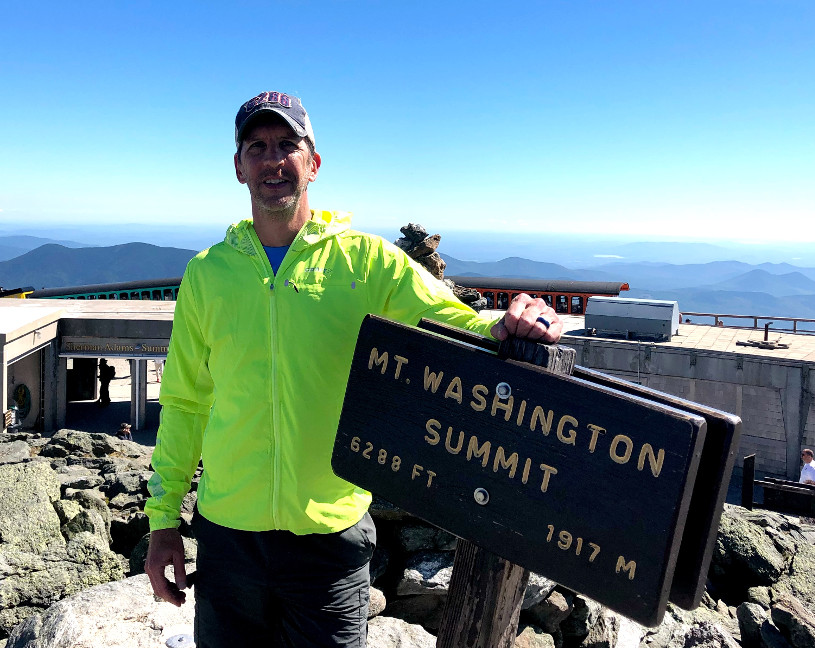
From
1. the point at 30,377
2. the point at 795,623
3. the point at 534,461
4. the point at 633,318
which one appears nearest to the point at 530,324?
the point at 534,461

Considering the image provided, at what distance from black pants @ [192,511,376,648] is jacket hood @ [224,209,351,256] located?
1167 millimetres

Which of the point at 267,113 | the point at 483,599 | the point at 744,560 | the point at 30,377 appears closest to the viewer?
the point at 483,599

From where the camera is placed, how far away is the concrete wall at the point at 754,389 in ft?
63.9

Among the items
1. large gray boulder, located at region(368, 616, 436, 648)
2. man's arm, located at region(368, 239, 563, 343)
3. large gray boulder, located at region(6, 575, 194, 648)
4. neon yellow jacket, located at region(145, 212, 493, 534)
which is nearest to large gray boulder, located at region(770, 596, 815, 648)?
large gray boulder, located at region(368, 616, 436, 648)

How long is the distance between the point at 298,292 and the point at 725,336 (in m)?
24.4

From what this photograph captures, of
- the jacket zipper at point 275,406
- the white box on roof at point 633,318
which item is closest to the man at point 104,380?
the white box on roof at point 633,318

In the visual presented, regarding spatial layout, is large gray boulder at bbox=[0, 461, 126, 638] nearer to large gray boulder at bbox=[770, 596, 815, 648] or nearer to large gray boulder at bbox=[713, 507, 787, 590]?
large gray boulder at bbox=[770, 596, 815, 648]

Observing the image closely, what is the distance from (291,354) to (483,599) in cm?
114

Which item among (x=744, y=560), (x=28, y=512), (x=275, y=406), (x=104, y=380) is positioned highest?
(x=275, y=406)

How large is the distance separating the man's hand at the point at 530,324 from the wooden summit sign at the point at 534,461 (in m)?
0.10

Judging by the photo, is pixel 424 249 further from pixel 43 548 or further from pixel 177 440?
pixel 177 440

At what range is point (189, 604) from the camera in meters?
4.19

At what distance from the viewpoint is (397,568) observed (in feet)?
18.9

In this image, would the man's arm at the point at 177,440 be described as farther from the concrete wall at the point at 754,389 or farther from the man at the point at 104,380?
the man at the point at 104,380
